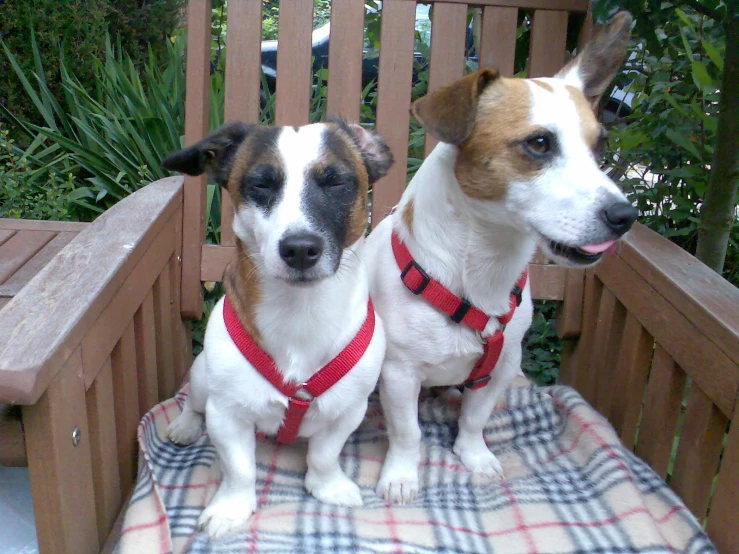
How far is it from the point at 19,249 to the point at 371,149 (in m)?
1.20

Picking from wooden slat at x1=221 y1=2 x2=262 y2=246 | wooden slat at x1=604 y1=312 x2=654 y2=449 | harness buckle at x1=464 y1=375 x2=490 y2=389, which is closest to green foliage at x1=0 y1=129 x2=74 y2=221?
wooden slat at x1=221 y1=2 x2=262 y2=246

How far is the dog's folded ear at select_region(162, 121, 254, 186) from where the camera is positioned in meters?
1.38

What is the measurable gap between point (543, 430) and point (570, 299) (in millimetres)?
428

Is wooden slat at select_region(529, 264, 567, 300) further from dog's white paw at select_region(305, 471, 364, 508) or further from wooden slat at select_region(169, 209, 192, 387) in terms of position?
wooden slat at select_region(169, 209, 192, 387)

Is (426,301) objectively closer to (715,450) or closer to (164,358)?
(715,450)

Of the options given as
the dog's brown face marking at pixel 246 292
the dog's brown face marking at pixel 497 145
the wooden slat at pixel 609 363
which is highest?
the dog's brown face marking at pixel 497 145

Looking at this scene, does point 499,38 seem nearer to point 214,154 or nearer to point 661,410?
point 214,154

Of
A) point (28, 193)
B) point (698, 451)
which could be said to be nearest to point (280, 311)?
point (698, 451)

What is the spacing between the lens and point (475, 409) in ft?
5.57

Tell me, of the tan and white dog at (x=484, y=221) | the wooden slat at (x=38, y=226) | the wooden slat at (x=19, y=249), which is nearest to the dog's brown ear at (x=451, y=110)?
the tan and white dog at (x=484, y=221)

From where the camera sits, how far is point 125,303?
1.44 metres

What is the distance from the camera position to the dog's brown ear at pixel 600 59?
1532 millimetres

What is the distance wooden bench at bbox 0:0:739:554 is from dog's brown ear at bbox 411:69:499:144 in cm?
61

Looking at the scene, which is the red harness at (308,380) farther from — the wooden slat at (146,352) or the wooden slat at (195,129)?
the wooden slat at (195,129)
